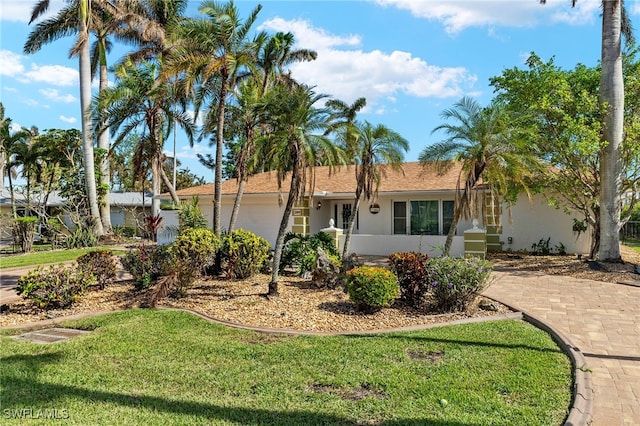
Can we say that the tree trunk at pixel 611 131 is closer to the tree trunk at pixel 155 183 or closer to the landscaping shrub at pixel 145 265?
the landscaping shrub at pixel 145 265

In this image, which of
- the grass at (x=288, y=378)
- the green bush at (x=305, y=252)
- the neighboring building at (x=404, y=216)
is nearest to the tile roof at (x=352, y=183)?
the neighboring building at (x=404, y=216)

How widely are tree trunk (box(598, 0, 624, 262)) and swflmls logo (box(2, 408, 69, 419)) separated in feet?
51.6

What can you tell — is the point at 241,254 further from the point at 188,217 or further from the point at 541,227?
the point at 541,227

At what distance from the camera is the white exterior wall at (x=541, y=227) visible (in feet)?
58.8

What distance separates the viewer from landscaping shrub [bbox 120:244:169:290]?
33.9 feet

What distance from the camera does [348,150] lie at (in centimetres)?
1334

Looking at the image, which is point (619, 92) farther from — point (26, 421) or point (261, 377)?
point (26, 421)

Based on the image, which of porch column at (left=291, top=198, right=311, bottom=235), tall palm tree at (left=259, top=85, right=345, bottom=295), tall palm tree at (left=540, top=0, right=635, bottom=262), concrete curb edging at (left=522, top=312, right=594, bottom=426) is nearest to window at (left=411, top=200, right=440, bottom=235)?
porch column at (left=291, top=198, right=311, bottom=235)

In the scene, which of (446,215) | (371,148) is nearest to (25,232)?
(371,148)

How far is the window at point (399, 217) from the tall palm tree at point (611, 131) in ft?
25.6

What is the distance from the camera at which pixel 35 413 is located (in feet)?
13.9

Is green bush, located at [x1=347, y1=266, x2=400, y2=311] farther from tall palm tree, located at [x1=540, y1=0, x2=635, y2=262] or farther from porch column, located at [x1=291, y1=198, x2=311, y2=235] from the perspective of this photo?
porch column, located at [x1=291, y1=198, x2=311, y2=235]

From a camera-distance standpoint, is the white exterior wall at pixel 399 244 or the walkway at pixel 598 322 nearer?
the walkway at pixel 598 322

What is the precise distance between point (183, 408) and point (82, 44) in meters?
24.8
